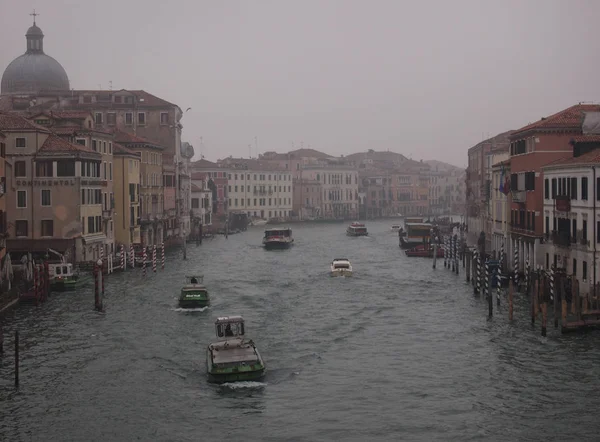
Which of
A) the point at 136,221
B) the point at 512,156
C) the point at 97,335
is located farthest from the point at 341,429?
the point at 136,221

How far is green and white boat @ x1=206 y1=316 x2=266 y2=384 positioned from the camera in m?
25.8

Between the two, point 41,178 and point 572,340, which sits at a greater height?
point 41,178

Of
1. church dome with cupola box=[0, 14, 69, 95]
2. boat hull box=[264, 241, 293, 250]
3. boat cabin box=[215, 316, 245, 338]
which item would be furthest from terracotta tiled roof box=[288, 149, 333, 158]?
boat cabin box=[215, 316, 245, 338]

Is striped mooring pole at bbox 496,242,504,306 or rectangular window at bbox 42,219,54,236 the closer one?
striped mooring pole at bbox 496,242,504,306

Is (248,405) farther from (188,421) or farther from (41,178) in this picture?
(41,178)

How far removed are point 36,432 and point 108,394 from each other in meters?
3.41

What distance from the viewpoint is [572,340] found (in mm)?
30562

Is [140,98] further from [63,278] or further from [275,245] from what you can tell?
[63,278]

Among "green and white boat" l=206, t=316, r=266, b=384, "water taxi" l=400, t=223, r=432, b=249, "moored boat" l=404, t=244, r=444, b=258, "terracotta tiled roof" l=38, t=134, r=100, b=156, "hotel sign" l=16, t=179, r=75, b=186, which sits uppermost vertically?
"terracotta tiled roof" l=38, t=134, r=100, b=156

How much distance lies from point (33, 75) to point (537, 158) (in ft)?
204

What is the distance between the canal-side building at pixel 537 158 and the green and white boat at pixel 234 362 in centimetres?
1995

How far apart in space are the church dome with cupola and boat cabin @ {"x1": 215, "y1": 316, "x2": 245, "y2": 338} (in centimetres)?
6669

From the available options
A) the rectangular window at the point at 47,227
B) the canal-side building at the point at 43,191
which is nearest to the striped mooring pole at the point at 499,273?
the canal-side building at the point at 43,191

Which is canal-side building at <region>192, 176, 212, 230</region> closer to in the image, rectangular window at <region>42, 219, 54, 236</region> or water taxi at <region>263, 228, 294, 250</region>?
water taxi at <region>263, 228, 294, 250</region>
